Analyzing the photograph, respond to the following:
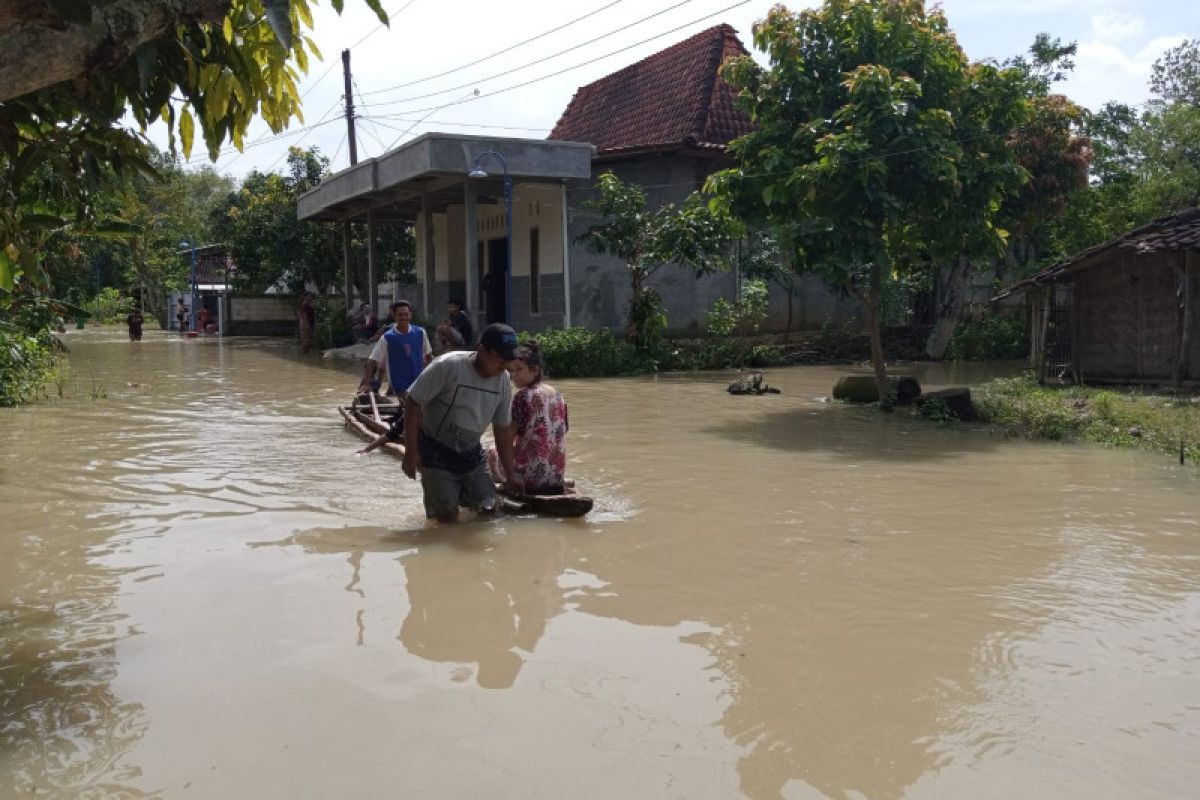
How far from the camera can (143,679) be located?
13.2 feet

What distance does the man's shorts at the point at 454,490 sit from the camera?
6.43 metres

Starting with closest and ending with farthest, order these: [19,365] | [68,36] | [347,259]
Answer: [68,36]
[19,365]
[347,259]

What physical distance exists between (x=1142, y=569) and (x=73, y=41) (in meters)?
5.85

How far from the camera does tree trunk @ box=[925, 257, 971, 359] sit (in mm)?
22656

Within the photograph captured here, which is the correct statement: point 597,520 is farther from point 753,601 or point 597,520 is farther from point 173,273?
point 173,273

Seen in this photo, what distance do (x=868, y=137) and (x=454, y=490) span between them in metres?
8.61

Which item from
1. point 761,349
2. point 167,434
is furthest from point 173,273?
point 167,434

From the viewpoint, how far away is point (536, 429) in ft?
22.4

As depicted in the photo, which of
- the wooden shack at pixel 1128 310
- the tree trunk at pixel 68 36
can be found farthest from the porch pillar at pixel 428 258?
the tree trunk at pixel 68 36

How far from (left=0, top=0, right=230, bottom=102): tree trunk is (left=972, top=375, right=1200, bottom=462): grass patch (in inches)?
379

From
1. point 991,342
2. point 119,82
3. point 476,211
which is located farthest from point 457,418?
point 991,342

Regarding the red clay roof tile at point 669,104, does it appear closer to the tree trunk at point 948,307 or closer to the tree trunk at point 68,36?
the tree trunk at point 948,307

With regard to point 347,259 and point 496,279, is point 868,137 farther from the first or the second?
point 347,259

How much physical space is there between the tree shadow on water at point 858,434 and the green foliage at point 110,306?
4210 cm
